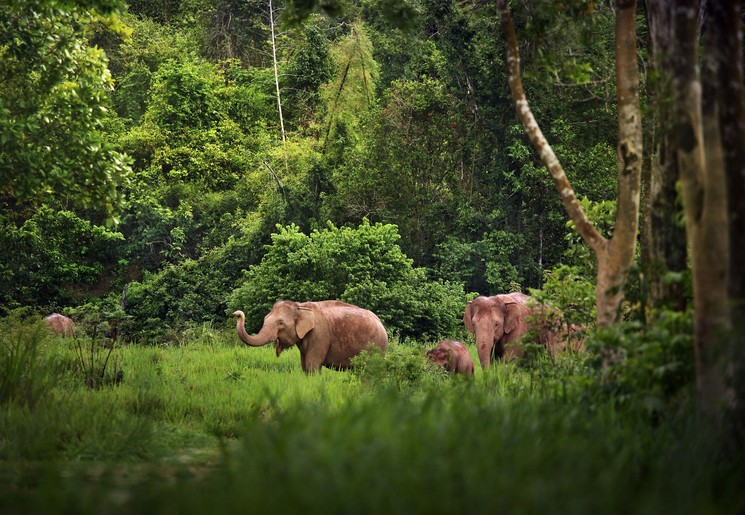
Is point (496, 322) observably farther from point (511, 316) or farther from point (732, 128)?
point (732, 128)

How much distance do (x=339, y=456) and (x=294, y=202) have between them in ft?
68.8

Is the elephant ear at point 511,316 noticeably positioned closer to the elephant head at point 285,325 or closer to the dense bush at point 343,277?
the elephant head at point 285,325

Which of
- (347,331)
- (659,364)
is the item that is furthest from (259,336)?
(659,364)

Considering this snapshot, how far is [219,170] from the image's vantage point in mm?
31078

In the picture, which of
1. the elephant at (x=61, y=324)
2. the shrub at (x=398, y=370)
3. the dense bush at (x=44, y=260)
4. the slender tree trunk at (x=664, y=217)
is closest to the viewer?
the slender tree trunk at (x=664, y=217)

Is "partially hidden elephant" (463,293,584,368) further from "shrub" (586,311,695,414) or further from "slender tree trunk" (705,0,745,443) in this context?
"slender tree trunk" (705,0,745,443)

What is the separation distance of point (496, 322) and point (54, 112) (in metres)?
7.34

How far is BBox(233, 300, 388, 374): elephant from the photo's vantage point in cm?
1320

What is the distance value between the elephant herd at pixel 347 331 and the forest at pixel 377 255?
141 mm

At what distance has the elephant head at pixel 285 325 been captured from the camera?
13.1 meters

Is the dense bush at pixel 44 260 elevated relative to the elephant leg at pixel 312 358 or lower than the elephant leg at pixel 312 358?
elevated

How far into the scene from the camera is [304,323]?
13.1 metres

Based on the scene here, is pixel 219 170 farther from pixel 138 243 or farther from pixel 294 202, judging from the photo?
pixel 294 202

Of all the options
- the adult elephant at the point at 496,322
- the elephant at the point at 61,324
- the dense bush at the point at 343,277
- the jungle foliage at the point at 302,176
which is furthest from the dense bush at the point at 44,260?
the adult elephant at the point at 496,322
